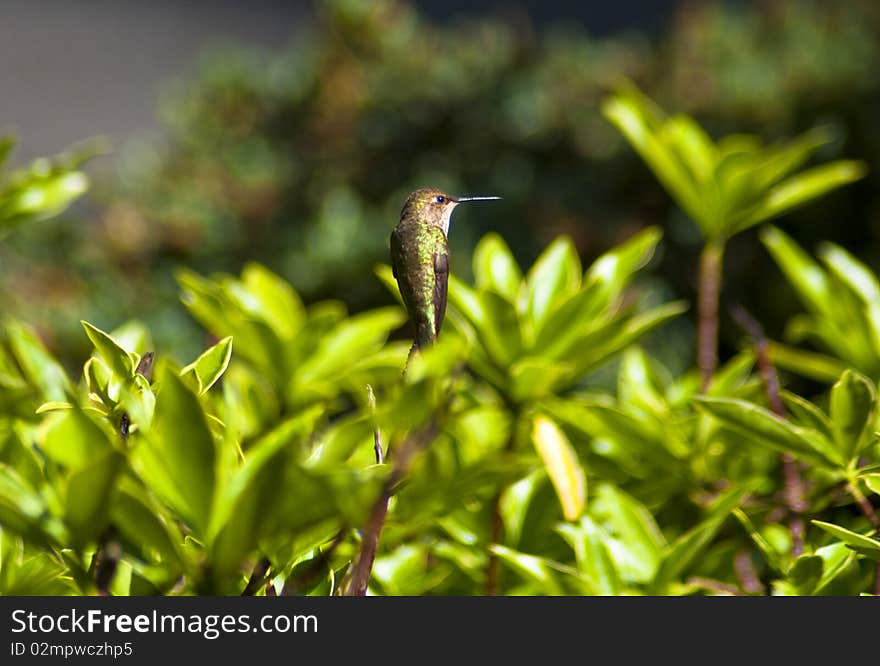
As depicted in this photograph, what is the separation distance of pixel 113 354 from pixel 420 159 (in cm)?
224

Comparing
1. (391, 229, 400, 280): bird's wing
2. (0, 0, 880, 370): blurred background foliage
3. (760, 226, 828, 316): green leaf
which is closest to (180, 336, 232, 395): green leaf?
(391, 229, 400, 280): bird's wing

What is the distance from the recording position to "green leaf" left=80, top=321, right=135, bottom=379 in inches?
16.6

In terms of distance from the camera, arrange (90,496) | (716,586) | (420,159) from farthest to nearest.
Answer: (420,159) → (716,586) → (90,496)

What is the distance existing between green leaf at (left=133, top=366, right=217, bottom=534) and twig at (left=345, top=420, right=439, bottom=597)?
6 centimetres

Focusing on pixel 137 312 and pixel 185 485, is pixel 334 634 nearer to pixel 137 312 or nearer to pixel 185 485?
pixel 185 485

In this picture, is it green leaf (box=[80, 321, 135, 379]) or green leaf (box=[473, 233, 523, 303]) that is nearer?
green leaf (box=[80, 321, 135, 379])

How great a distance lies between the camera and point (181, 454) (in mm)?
328

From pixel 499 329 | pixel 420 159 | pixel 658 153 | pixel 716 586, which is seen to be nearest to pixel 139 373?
pixel 499 329

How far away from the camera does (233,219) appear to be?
2529 mm

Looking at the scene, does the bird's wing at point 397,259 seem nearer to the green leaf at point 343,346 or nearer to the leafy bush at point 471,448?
the leafy bush at point 471,448

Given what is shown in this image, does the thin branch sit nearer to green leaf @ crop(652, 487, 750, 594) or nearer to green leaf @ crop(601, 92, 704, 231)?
green leaf @ crop(652, 487, 750, 594)

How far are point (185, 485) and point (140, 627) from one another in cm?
7

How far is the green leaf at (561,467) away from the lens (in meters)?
0.52

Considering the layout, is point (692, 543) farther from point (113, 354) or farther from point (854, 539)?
point (113, 354)
